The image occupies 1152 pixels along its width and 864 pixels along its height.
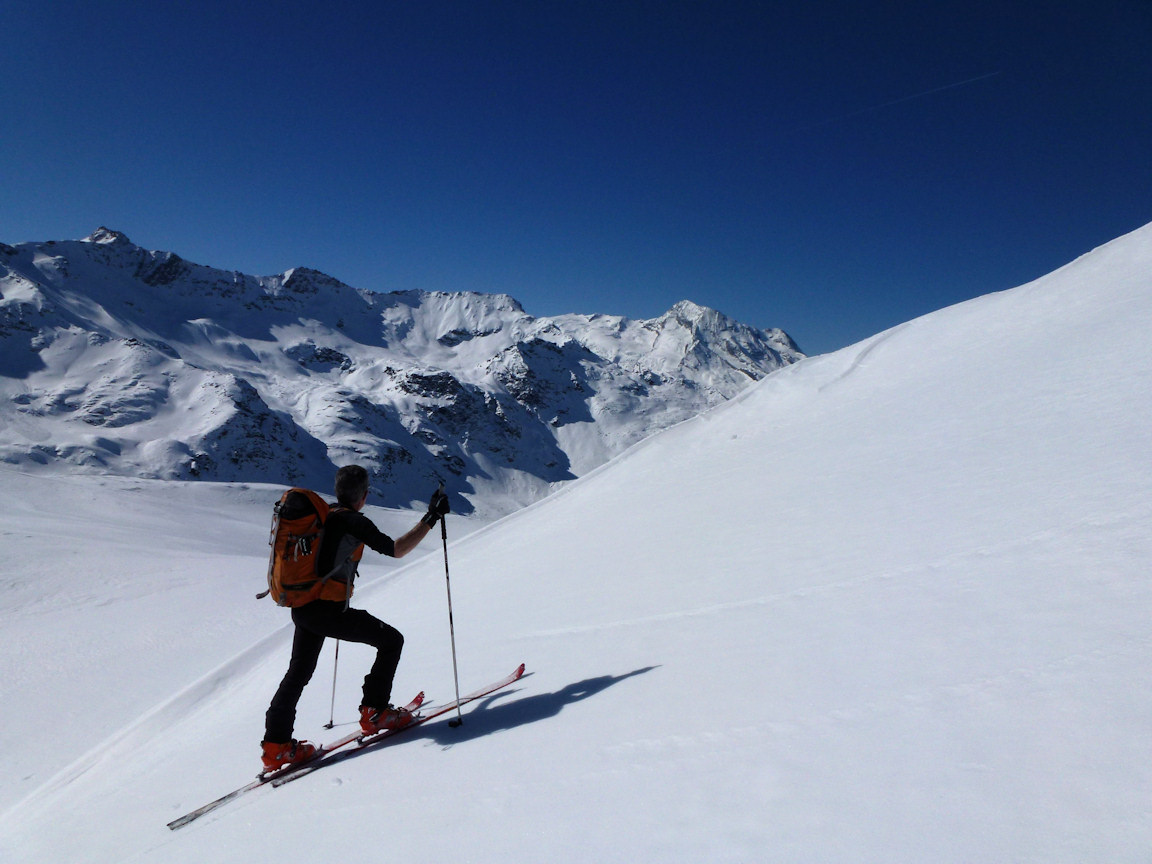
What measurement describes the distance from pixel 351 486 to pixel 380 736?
1.82 metres

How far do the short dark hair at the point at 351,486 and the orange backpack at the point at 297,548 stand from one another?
205 mm

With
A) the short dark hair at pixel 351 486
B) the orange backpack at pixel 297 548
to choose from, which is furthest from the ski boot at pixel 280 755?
the short dark hair at pixel 351 486

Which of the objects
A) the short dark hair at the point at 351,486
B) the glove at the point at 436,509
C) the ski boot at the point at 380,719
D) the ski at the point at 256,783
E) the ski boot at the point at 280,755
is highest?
the short dark hair at the point at 351,486

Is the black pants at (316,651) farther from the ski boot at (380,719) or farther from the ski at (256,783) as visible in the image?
the ski at (256,783)

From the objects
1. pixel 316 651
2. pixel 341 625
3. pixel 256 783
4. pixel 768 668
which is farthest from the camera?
pixel 316 651

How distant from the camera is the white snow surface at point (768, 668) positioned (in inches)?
91.7

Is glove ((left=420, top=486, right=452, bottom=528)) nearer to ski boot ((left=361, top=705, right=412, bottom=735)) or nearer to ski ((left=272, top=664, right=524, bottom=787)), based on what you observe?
ski ((left=272, top=664, right=524, bottom=787))

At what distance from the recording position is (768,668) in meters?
3.56

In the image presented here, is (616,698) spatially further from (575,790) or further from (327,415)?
(327,415)

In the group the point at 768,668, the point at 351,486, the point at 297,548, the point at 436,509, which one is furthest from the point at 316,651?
the point at 768,668

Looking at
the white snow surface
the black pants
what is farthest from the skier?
the white snow surface

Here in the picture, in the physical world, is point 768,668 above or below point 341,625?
below

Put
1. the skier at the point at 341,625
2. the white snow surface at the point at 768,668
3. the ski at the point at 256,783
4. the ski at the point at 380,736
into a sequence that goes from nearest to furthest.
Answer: the white snow surface at the point at 768,668
the ski at the point at 256,783
the ski at the point at 380,736
the skier at the point at 341,625

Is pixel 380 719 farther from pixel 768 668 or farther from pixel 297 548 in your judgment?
pixel 768 668
